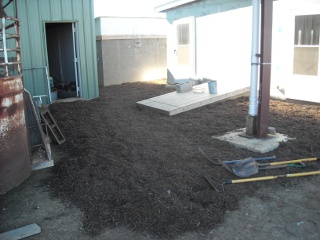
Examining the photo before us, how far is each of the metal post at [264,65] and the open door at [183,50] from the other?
6.24 metres

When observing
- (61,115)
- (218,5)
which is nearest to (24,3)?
(61,115)

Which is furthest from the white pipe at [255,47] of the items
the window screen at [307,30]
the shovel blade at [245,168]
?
the window screen at [307,30]

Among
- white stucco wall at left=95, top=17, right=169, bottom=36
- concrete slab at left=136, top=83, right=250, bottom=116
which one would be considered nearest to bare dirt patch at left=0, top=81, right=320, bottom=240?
concrete slab at left=136, top=83, right=250, bottom=116

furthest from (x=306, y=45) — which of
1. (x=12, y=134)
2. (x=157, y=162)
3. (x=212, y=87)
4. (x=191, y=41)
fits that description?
(x=12, y=134)

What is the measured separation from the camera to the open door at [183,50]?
37.8ft

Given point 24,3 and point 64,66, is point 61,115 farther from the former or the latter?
point 64,66

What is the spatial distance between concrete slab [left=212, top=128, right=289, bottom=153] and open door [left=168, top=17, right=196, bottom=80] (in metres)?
6.11

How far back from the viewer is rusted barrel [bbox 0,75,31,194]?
334 centimetres

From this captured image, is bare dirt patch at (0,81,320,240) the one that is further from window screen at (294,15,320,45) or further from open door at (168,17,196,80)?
open door at (168,17,196,80)

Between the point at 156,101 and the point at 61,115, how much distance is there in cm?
235

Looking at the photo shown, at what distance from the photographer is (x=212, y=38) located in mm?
10594

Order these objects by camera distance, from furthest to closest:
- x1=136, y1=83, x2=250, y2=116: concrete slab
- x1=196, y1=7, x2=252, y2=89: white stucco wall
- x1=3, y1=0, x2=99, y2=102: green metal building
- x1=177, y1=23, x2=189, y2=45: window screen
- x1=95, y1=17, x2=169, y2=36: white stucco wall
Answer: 1. x1=95, y1=17, x2=169, y2=36: white stucco wall
2. x1=177, y1=23, x2=189, y2=45: window screen
3. x1=196, y1=7, x2=252, y2=89: white stucco wall
4. x1=3, y1=0, x2=99, y2=102: green metal building
5. x1=136, y1=83, x2=250, y2=116: concrete slab

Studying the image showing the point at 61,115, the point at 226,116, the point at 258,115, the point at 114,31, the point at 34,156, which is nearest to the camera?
the point at 34,156

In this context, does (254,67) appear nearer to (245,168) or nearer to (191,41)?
(245,168)
